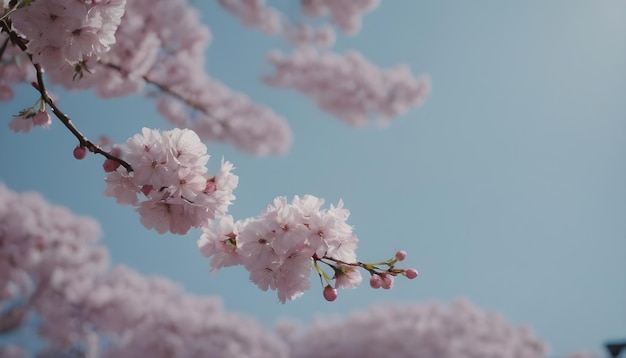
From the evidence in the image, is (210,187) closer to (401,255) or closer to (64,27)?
(401,255)

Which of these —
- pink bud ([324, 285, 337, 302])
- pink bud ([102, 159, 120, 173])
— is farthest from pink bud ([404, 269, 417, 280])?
pink bud ([102, 159, 120, 173])

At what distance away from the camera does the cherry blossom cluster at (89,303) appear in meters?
8.55

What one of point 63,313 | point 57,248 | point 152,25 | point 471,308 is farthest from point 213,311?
point 152,25

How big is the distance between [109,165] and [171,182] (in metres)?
0.27

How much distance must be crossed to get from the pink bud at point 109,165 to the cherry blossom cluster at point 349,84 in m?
8.74

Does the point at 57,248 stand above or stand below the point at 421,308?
below

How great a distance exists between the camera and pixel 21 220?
8312 mm

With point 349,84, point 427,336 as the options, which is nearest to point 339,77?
point 349,84

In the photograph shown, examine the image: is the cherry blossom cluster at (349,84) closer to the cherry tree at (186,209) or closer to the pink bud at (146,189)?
the cherry tree at (186,209)

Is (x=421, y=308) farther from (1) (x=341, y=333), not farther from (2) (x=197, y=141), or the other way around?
(2) (x=197, y=141)

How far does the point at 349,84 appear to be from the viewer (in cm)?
1045

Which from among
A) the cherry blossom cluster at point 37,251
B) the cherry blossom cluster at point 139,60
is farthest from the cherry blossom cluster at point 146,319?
the cherry blossom cluster at point 139,60

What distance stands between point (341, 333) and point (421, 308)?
2733 mm

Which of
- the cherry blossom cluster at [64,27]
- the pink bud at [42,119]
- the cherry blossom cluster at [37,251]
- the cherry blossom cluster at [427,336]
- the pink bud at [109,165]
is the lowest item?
the pink bud at [109,165]
